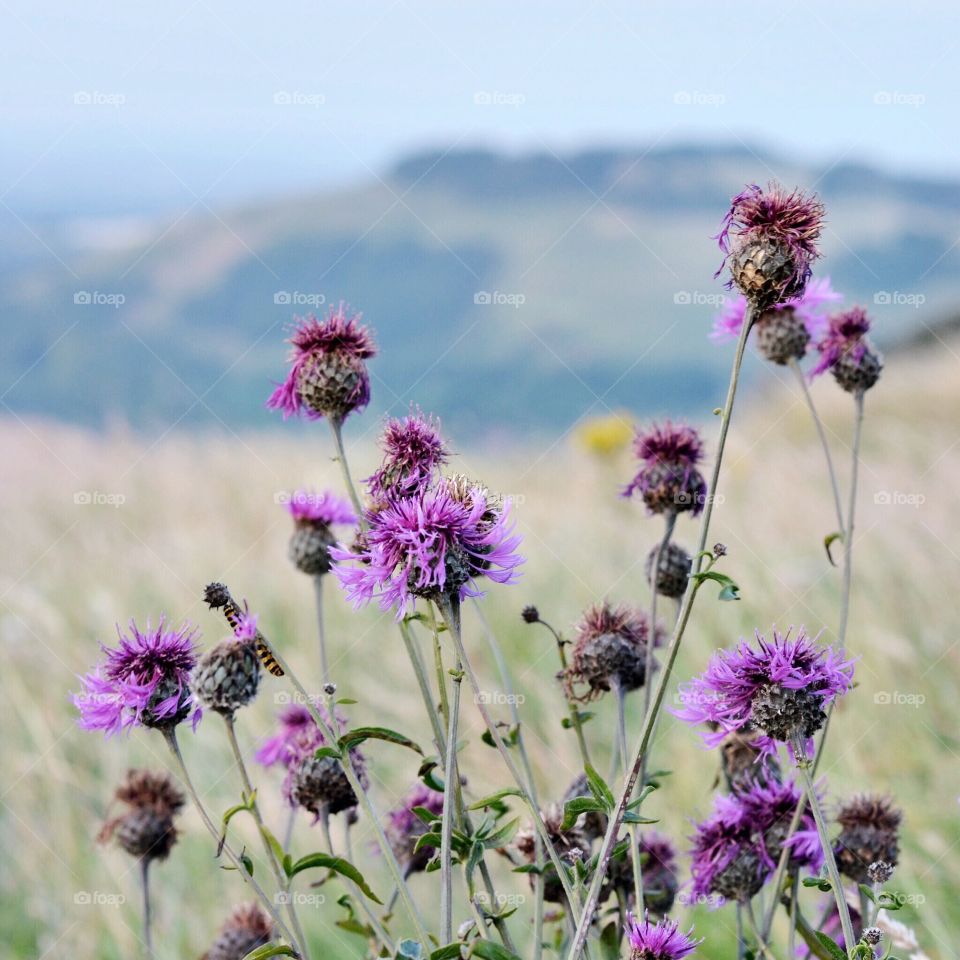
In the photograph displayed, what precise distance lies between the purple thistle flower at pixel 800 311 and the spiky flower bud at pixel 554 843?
899mm

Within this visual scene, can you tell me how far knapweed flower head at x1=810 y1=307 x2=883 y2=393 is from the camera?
221 cm

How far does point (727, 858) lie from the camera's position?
72.7 inches

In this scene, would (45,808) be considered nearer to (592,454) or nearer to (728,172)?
(592,454)

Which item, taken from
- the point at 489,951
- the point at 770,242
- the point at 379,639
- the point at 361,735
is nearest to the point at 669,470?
the point at 770,242

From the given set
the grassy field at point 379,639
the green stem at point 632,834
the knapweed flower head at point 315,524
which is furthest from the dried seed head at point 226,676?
the grassy field at point 379,639

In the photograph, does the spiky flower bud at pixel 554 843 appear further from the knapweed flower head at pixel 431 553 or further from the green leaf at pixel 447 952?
the knapweed flower head at pixel 431 553

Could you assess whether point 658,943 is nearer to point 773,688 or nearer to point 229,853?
point 773,688

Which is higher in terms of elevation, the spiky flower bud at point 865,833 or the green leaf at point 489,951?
the spiky flower bud at point 865,833

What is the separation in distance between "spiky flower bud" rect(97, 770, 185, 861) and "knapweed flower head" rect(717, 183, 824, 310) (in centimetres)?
155

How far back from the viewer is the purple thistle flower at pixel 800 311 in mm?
2188

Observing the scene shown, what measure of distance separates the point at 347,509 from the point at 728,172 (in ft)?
265

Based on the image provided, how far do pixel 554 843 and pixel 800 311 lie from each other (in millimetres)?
1116

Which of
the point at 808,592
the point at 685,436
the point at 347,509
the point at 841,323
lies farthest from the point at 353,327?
the point at 808,592

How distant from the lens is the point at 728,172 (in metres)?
78.5
